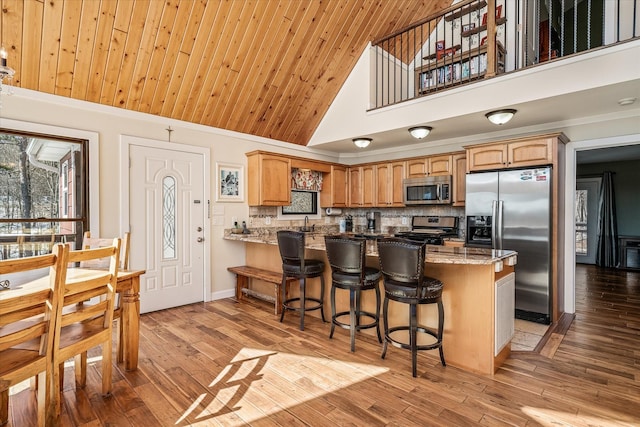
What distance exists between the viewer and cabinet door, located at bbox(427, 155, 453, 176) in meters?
5.04

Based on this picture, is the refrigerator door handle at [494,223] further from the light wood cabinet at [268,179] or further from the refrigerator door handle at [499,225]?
the light wood cabinet at [268,179]

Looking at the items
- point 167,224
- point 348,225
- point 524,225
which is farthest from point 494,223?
point 167,224

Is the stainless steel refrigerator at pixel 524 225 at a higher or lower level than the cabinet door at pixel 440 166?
lower

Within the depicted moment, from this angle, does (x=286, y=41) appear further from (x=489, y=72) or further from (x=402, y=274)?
(x=402, y=274)

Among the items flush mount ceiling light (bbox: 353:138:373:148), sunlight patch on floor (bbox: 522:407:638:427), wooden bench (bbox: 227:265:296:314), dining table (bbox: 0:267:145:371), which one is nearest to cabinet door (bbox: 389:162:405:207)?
flush mount ceiling light (bbox: 353:138:373:148)

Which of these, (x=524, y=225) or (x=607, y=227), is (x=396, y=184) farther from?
(x=607, y=227)

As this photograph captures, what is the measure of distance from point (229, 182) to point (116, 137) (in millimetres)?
1568

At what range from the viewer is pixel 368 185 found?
6.07 m

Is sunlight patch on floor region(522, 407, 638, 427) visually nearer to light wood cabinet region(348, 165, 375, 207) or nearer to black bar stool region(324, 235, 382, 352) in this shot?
black bar stool region(324, 235, 382, 352)

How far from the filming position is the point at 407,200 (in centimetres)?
548

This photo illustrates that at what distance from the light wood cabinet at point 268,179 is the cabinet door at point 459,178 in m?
2.57

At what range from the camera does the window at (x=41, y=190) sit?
3227 millimetres

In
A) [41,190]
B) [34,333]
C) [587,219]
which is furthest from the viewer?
[587,219]

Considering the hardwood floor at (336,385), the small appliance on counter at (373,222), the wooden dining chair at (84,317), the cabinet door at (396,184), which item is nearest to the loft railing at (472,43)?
the cabinet door at (396,184)
